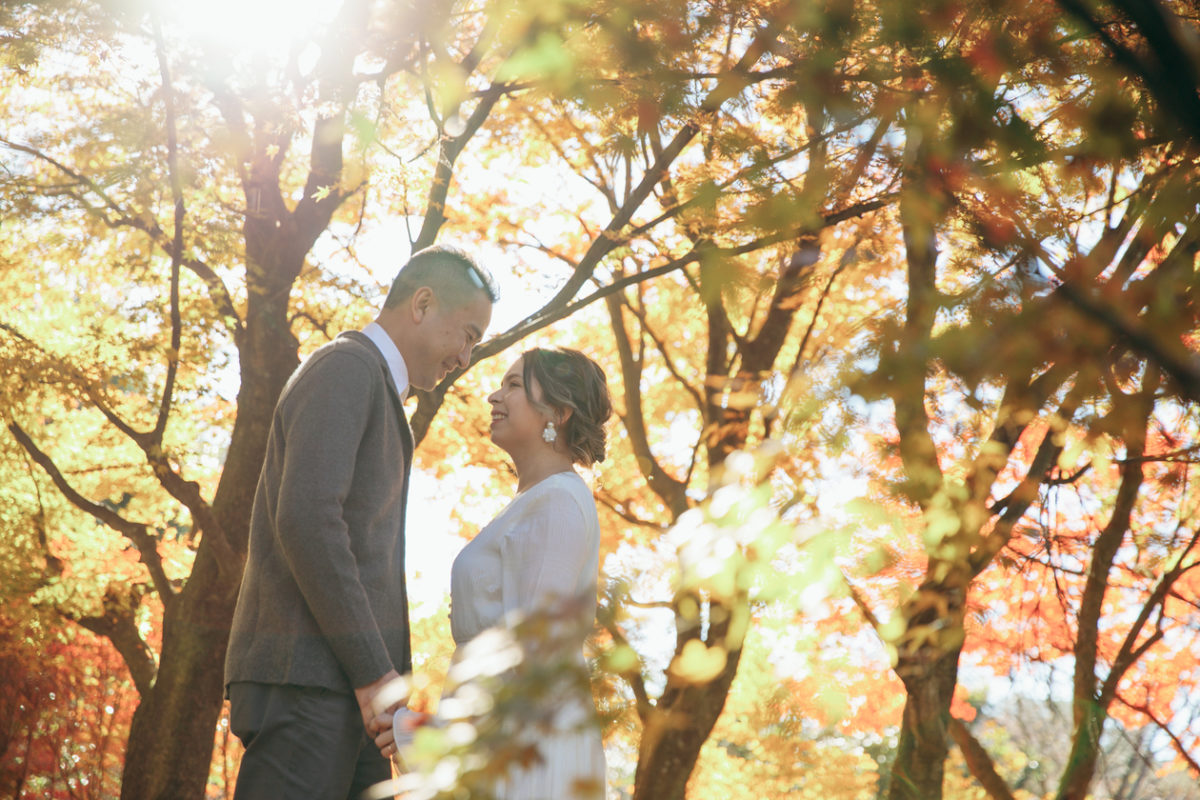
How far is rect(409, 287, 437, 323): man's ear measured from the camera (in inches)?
97.8

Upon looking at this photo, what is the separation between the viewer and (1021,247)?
173cm

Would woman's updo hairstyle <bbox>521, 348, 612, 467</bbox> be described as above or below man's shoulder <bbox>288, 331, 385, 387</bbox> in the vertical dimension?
above

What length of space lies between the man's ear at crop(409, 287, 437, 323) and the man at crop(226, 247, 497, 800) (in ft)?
0.45

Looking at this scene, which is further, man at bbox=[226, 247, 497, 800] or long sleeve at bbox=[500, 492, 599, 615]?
long sleeve at bbox=[500, 492, 599, 615]

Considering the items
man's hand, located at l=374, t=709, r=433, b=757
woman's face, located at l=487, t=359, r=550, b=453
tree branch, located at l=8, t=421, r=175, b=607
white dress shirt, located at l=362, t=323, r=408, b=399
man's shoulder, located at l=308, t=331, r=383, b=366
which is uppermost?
tree branch, located at l=8, t=421, r=175, b=607

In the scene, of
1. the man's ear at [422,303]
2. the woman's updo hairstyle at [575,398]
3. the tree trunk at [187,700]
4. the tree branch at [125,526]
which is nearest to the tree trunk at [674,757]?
the tree trunk at [187,700]

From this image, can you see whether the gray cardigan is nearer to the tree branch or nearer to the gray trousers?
the gray trousers

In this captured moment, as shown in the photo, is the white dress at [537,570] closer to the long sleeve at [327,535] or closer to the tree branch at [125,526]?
the long sleeve at [327,535]

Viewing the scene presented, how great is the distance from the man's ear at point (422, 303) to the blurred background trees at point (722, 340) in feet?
1.72

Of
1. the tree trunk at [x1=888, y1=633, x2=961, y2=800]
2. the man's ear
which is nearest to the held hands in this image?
the man's ear

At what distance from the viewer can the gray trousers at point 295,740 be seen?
6.61 ft

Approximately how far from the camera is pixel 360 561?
2.19 meters

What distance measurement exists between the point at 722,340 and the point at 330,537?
19.1ft

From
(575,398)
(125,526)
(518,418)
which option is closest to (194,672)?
(125,526)
